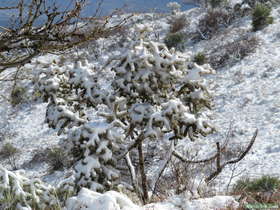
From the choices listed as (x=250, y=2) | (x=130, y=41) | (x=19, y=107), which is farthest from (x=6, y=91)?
(x=130, y=41)

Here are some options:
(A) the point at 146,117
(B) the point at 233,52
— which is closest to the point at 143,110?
(A) the point at 146,117

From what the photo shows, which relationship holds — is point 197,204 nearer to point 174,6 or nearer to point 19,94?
point 19,94

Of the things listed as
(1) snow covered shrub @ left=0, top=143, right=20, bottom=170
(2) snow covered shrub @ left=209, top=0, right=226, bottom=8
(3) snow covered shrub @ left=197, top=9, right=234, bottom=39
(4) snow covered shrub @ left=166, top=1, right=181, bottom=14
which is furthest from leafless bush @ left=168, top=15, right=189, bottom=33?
(1) snow covered shrub @ left=0, top=143, right=20, bottom=170

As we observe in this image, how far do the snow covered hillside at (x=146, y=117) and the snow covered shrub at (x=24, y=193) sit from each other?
0.04 ft

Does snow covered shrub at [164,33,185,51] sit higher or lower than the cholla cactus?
higher

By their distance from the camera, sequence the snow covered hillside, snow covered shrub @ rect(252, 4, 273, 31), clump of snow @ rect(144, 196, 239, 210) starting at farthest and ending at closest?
snow covered shrub @ rect(252, 4, 273, 31) < the snow covered hillside < clump of snow @ rect(144, 196, 239, 210)

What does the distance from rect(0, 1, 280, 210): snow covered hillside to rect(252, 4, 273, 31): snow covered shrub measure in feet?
0.95

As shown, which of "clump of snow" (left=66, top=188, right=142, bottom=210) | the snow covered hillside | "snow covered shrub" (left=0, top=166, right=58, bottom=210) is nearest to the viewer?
"clump of snow" (left=66, top=188, right=142, bottom=210)

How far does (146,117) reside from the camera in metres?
4.31

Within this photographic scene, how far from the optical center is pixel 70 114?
4.89 meters

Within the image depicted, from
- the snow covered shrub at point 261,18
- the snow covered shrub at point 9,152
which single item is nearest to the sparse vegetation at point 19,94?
the snow covered shrub at point 9,152

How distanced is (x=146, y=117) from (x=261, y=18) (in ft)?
37.5

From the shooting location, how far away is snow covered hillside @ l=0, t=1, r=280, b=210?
419 centimetres

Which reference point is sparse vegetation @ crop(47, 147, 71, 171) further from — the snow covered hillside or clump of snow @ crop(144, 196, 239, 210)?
clump of snow @ crop(144, 196, 239, 210)
